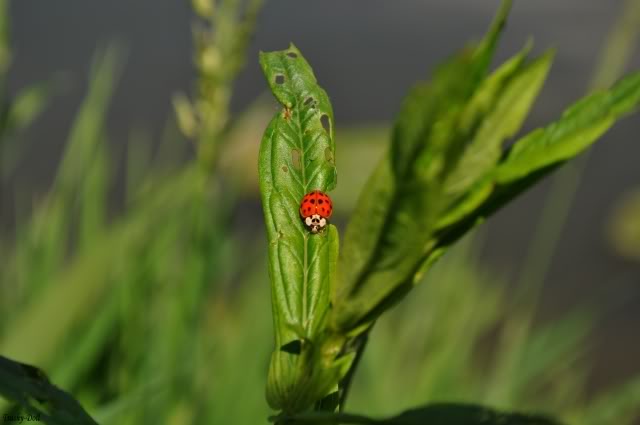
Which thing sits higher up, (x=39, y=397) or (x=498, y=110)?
(x=498, y=110)

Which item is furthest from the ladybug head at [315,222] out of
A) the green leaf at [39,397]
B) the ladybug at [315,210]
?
the green leaf at [39,397]

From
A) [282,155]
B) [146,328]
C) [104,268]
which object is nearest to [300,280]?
[282,155]

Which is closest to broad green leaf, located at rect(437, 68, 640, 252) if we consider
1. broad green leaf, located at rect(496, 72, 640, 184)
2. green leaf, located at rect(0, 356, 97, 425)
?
broad green leaf, located at rect(496, 72, 640, 184)

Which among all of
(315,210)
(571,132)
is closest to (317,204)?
(315,210)

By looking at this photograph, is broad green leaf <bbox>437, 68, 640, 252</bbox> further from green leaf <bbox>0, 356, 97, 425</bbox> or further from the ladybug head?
green leaf <bbox>0, 356, 97, 425</bbox>

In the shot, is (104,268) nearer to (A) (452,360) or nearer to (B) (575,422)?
(A) (452,360)

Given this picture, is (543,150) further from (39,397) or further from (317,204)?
(39,397)
